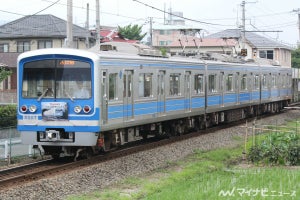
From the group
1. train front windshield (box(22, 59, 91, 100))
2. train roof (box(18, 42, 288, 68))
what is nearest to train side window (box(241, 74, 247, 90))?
train roof (box(18, 42, 288, 68))

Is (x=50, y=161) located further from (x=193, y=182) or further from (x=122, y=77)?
(x=193, y=182)

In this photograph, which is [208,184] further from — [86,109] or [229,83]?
[229,83]

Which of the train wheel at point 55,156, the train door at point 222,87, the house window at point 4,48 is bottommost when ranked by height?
the train wheel at point 55,156

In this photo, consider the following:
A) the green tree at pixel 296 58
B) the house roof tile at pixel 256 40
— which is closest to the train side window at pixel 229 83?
the house roof tile at pixel 256 40

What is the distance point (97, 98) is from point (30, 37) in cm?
3469

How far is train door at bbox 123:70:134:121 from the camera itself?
47.8ft

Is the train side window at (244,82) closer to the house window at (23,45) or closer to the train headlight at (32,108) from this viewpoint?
the train headlight at (32,108)

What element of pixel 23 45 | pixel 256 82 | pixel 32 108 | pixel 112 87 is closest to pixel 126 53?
pixel 112 87

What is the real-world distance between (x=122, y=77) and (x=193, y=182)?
14.1ft

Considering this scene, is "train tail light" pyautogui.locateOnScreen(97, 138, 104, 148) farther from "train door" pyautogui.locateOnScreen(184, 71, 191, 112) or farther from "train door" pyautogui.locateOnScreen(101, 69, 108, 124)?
"train door" pyautogui.locateOnScreen(184, 71, 191, 112)

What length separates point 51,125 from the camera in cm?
1314

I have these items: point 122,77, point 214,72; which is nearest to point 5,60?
point 214,72

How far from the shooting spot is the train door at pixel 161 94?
16812mm

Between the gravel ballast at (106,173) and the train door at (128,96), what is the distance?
0.99 m
